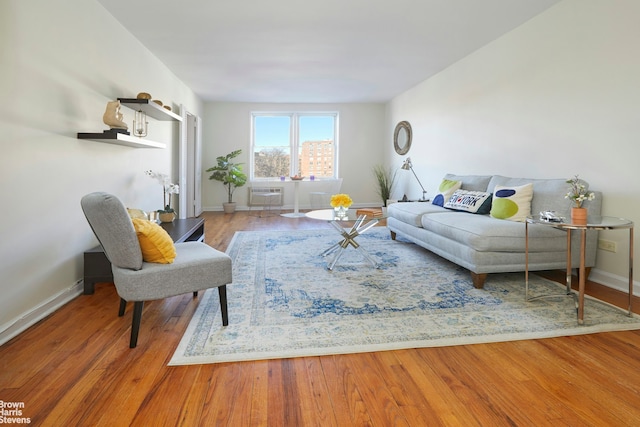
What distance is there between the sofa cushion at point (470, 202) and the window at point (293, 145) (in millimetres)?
4730

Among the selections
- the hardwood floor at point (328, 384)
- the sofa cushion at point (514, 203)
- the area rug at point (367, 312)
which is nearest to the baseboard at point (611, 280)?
the area rug at point (367, 312)

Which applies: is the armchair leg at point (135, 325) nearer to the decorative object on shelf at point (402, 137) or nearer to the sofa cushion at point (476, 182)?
the sofa cushion at point (476, 182)

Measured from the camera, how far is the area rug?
1.99 meters

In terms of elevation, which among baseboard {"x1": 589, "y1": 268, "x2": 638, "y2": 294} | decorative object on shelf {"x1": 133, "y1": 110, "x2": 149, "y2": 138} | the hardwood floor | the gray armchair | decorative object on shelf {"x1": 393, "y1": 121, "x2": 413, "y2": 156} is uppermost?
decorative object on shelf {"x1": 393, "y1": 121, "x2": 413, "y2": 156}

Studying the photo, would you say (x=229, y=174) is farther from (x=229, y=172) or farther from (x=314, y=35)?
(x=314, y=35)

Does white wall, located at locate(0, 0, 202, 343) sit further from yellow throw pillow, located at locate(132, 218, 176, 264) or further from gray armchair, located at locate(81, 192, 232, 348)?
yellow throw pillow, located at locate(132, 218, 176, 264)

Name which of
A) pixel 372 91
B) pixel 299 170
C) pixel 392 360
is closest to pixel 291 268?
pixel 392 360

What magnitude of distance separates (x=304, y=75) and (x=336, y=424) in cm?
540

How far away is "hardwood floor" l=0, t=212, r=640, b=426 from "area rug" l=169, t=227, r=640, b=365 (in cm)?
Answer: 10

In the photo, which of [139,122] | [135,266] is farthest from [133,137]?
[135,266]

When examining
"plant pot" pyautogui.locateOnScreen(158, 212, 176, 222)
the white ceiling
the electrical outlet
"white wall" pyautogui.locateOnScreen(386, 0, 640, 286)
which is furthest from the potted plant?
the electrical outlet

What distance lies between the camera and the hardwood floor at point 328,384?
1.41 m

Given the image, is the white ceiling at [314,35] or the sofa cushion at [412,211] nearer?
the white ceiling at [314,35]

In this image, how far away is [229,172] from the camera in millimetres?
7762
